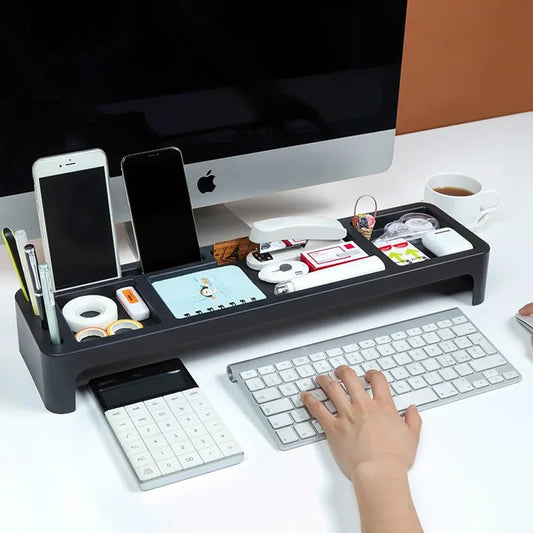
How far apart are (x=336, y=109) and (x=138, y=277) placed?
408 mm

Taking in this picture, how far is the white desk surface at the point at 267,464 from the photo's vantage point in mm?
790

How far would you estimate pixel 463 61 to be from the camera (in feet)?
5.95

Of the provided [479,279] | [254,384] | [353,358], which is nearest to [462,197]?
[479,279]

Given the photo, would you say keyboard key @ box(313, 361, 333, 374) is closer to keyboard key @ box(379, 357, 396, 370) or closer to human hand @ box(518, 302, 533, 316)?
keyboard key @ box(379, 357, 396, 370)

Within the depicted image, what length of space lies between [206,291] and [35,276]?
212 millimetres

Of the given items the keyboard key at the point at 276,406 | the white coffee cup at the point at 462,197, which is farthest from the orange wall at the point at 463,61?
the keyboard key at the point at 276,406

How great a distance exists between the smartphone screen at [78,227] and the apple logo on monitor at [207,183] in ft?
0.62

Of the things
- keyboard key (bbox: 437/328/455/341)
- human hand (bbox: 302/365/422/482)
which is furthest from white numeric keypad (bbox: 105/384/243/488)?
keyboard key (bbox: 437/328/455/341)

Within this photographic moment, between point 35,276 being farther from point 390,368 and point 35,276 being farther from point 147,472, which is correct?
point 390,368

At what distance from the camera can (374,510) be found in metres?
0.77

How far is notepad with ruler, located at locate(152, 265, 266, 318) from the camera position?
0.99 meters

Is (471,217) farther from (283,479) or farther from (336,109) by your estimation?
(283,479)

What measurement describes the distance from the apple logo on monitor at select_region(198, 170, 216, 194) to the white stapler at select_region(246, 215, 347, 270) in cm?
13

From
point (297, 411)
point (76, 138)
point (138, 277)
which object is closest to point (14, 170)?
point (76, 138)
